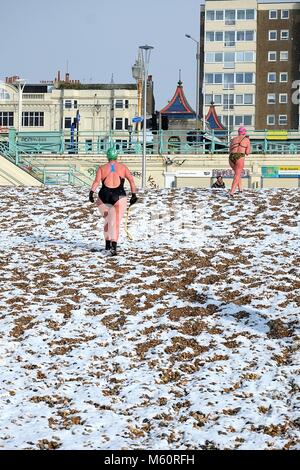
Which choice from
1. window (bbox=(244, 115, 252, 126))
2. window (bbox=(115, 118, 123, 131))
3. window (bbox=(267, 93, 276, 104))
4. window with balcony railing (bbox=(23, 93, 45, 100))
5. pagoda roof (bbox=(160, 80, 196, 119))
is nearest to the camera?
pagoda roof (bbox=(160, 80, 196, 119))

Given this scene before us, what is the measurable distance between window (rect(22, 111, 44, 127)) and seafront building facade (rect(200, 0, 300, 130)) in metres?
16.9

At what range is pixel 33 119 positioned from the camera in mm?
100750

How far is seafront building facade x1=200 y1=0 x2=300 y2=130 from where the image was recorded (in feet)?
331

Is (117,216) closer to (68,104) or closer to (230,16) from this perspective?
(68,104)

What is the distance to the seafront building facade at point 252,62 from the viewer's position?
10075 centimetres

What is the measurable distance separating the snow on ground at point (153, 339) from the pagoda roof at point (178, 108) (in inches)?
1578

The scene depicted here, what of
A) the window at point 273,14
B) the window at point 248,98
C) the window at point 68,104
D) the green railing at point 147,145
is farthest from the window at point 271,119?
the green railing at point 147,145

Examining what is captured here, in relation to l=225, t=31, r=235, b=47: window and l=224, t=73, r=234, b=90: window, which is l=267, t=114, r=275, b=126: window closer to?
l=224, t=73, r=234, b=90: window

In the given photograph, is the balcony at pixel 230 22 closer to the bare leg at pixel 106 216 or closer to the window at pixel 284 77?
the window at pixel 284 77

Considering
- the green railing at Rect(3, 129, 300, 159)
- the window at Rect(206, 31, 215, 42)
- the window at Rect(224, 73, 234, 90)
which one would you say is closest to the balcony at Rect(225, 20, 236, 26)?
the window at Rect(206, 31, 215, 42)

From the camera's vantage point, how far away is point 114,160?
1778 cm
